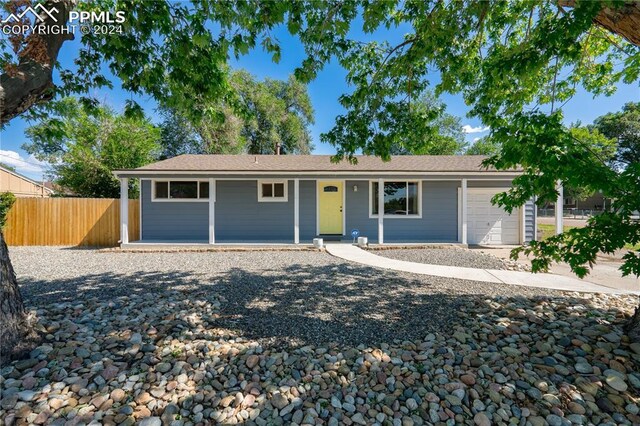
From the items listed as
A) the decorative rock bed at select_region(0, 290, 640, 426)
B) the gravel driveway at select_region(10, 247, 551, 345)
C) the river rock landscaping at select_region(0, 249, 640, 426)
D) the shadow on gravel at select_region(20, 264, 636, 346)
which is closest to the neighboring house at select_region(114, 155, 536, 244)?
the gravel driveway at select_region(10, 247, 551, 345)

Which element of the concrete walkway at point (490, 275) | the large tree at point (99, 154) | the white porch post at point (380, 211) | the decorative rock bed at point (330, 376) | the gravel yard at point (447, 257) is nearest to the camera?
the decorative rock bed at point (330, 376)

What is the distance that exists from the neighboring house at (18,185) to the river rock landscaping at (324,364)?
2656 cm

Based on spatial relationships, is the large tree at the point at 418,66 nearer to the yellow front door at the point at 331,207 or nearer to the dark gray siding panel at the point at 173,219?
the yellow front door at the point at 331,207

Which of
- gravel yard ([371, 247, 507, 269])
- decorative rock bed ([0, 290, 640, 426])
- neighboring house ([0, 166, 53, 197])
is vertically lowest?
decorative rock bed ([0, 290, 640, 426])

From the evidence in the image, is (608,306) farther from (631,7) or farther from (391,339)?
(631,7)

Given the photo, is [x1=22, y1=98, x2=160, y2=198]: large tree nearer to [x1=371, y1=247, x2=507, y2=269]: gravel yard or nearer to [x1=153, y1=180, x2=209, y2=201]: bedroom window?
[x1=153, y1=180, x2=209, y2=201]: bedroom window

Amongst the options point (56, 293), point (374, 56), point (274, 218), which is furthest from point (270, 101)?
point (56, 293)

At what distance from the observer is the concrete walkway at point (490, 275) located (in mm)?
4945

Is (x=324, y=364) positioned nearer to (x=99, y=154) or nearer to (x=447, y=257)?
(x=447, y=257)

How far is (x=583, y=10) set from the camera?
2721 mm

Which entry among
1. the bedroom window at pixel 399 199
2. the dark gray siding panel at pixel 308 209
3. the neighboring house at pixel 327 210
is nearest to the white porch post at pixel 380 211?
the neighboring house at pixel 327 210

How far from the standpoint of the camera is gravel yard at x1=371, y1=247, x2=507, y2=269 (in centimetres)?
684

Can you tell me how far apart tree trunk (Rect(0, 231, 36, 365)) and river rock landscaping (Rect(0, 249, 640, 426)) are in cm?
15

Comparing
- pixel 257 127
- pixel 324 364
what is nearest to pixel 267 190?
pixel 324 364
